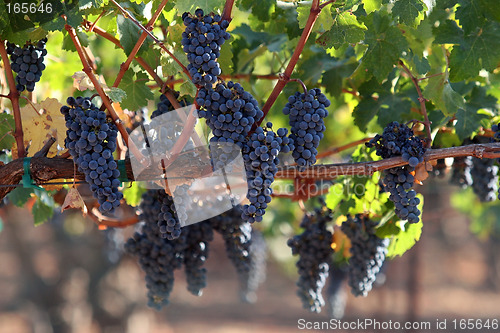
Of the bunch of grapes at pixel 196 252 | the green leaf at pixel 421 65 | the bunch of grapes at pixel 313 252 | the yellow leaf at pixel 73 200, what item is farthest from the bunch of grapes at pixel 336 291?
the yellow leaf at pixel 73 200

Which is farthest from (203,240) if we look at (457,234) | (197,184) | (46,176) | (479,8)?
(457,234)

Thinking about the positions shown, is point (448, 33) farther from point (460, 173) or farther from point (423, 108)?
point (460, 173)

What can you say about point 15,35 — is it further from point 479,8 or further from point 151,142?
point 479,8

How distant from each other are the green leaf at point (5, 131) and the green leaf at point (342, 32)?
1.30 meters

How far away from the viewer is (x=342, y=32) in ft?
6.23

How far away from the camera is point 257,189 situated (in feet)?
5.32

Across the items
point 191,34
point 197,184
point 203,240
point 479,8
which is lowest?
point 203,240

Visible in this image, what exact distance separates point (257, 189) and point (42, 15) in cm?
97

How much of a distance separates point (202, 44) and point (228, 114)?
0.23 meters

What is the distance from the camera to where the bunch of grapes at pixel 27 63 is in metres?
1.93

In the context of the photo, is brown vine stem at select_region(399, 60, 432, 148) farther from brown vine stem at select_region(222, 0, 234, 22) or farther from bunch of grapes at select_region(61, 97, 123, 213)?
bunch of grapes at select_region(61, 97, 123, 213)

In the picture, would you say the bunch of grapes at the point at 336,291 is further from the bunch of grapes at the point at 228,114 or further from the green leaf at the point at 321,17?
the bunch of grapes at the point at 228,114

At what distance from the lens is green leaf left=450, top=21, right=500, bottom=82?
6.65ft

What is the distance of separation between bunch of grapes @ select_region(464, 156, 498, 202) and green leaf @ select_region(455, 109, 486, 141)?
43cm
